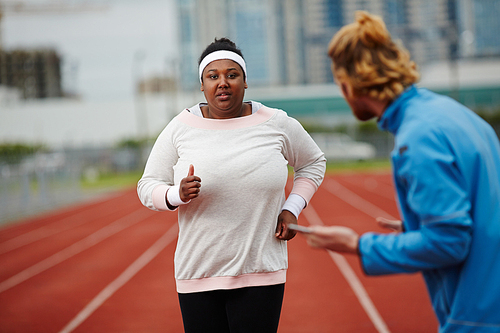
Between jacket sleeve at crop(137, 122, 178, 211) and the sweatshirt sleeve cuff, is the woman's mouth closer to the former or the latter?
jacket sleeve at crop(137, 122, 178, 211)

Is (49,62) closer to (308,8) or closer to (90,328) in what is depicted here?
(308,8)

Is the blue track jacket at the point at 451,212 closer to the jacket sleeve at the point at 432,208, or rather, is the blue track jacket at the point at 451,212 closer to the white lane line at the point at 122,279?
the jacket sleeve at the point at 432,208

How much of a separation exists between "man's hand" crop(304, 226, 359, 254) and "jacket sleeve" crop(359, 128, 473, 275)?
94mm

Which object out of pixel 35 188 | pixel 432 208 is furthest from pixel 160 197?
pixel 35 188

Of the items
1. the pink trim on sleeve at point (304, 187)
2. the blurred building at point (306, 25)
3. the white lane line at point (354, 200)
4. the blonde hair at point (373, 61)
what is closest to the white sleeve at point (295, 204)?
the pink trim on sleeve at point (304, 187)

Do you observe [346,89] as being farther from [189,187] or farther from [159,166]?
[159,166]

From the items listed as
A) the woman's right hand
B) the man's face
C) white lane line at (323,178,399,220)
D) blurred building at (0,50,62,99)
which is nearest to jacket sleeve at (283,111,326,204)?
the woman's right hand

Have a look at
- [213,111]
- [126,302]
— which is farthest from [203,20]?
[213,111]

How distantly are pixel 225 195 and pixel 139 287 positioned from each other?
5.27 metres

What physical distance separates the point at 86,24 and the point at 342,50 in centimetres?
8051

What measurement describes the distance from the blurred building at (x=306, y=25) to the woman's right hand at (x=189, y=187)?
50844 millimetres

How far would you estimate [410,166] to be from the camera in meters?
1.28

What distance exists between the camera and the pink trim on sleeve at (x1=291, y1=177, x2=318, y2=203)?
224 cm

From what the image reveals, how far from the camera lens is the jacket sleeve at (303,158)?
2.17 metres
